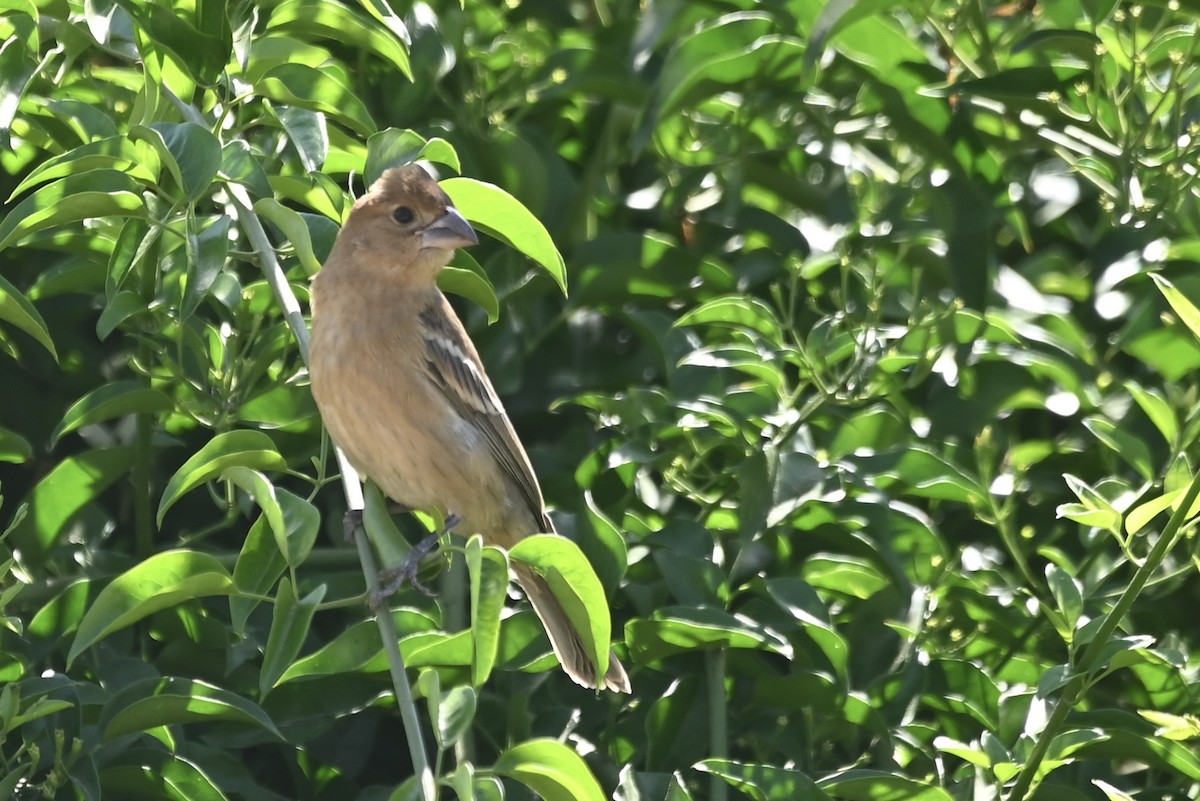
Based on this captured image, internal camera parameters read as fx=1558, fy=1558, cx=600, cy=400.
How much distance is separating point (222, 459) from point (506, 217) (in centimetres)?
82

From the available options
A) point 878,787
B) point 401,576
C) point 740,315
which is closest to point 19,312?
point 401,576

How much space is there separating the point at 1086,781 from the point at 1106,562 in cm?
67

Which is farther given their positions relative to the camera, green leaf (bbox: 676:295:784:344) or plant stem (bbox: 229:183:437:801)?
green leaf (bbox: 676:295:784:344)

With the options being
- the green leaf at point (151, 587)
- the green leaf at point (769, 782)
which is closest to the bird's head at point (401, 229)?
the green leaf at point (151, 587)

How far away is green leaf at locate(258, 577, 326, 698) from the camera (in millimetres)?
2688

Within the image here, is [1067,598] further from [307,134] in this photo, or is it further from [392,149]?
[307,134]

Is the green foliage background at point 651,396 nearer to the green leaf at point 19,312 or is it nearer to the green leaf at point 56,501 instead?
the green leaf at point 56,501

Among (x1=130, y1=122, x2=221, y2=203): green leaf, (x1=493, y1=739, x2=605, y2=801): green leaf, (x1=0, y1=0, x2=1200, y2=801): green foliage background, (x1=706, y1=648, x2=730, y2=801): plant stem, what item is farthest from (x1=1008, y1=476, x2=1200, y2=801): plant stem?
(x1=130, y1=122, x2=221, y2=203): green leaf

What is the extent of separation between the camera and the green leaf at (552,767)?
254 centimetres

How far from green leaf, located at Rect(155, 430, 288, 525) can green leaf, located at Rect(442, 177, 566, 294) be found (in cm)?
68

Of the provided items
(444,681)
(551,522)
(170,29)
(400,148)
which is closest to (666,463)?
(551,522)

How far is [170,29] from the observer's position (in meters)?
3.03

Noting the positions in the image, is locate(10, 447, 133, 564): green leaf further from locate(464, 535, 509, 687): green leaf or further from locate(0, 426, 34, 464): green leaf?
locate(464, 535, 509, 687): green leaf

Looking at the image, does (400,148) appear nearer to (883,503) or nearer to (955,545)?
(883,503)
